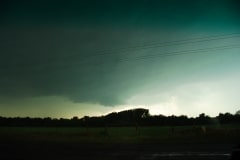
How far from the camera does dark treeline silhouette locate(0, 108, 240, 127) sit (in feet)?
212

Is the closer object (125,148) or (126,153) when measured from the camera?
(126,153)

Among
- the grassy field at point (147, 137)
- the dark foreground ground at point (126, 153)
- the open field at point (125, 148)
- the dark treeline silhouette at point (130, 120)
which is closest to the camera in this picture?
the dark foreground ground at point (126, 153)

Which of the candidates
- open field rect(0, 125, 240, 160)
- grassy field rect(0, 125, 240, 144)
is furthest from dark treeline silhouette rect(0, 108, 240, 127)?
open field rect(0, 125, 240, 160)

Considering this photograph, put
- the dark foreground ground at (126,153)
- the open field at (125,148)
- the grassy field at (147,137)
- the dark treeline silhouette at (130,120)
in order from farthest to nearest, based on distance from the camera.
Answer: the dark treeline silhouette at (130,120)
the grassy field at (147,137)
the open field at (125,148)
the dark foreground ground at (126,153)

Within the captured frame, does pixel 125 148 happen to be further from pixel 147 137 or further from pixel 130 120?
pixel 130 120

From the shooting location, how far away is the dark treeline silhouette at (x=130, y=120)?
64650 millimetres

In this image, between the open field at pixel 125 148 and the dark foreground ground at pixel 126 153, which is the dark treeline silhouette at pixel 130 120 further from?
the dark foreground ground at pixel 126 153

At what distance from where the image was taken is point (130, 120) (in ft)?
263

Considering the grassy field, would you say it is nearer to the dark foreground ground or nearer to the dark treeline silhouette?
the dark foreground ground

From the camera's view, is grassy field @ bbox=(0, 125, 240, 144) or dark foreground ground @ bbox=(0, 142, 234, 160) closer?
dark foreground ground @ bbox=(0, 142, 234, 160)

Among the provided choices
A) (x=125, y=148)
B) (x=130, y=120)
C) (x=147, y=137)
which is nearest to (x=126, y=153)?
(x=125, y=148)

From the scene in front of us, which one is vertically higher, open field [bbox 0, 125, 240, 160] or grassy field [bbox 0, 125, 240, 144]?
grassy field [bbox 0, 125, 240, 144]

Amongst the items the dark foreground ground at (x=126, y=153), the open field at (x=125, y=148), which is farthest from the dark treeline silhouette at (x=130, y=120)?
the dark foreground ground at (x=126, y=153)

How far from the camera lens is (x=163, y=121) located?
7300 cm
